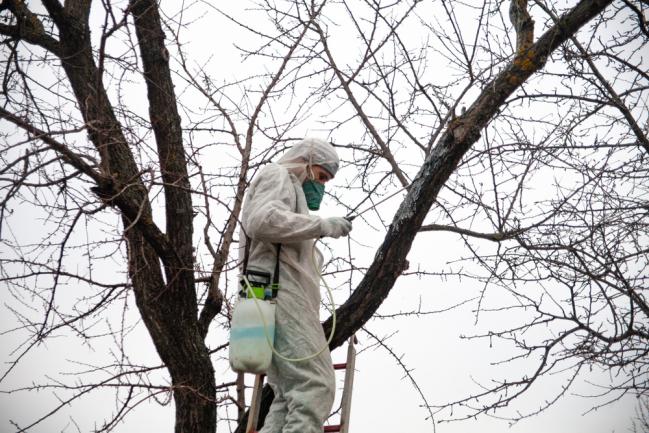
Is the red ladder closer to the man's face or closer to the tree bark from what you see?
the tree bark

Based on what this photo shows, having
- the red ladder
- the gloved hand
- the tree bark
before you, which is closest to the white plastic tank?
the red ladder

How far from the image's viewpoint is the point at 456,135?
4.50 m

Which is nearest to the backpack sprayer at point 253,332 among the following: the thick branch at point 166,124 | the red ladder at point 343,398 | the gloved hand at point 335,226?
the red ladder at point 343,398

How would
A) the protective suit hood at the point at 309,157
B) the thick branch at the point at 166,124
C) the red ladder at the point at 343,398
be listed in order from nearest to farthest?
the red ladder at the point at 343,398 → the protective suit hood at the point at 309,157 → the thick branch at the point at 166,124

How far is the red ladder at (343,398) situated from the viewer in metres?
4.13

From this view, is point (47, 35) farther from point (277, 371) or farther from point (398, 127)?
point (277, 371)

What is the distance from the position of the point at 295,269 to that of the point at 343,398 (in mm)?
855

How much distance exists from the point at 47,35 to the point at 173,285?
7.41ft

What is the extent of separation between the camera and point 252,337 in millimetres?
3859

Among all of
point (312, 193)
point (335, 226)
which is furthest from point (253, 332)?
point (312, 193)

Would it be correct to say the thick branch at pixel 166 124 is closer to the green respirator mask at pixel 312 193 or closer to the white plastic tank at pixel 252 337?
the green respirator mask at pixel 312 193

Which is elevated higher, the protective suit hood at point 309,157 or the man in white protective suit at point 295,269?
the protective suit hood at point 309,157

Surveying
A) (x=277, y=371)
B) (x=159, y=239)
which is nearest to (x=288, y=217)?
(x=277, y=371)

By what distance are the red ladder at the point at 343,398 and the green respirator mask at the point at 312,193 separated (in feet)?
2.80
